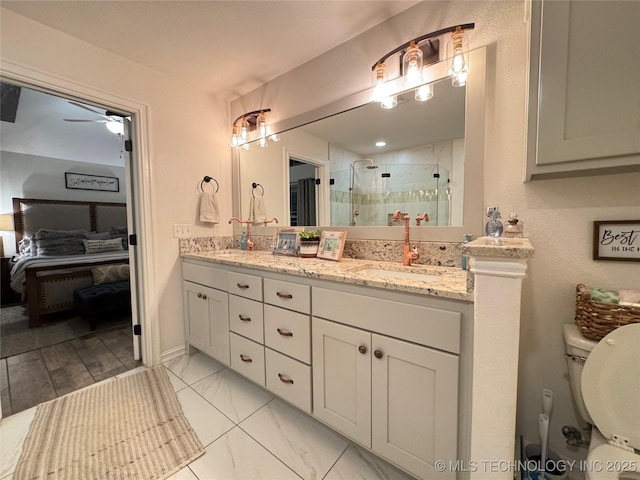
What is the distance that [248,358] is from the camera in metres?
1.68

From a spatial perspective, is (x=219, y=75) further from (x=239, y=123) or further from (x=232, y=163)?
(x=232, y=163)

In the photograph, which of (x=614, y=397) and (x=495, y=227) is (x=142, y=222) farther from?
(x=614, y=397)

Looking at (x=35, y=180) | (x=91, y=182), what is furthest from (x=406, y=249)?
(x=91, y=182)

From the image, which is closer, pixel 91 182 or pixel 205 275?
pixel 205 275

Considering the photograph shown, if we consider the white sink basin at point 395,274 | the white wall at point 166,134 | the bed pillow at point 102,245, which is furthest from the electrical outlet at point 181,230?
the bed pillow at point 102,245

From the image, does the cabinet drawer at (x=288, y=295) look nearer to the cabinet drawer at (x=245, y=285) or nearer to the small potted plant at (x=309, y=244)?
the cabinet drawer at (x=245, y=285)

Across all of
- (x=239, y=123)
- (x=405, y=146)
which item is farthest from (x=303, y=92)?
(x=405, y=146)

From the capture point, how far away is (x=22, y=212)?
4.22 meters

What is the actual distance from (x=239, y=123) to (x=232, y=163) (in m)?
0.40

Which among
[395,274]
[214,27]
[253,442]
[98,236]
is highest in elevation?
[214,27]

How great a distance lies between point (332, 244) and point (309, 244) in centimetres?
19

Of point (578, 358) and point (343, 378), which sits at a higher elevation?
point (578, 358)

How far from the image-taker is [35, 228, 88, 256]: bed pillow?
156 inches
